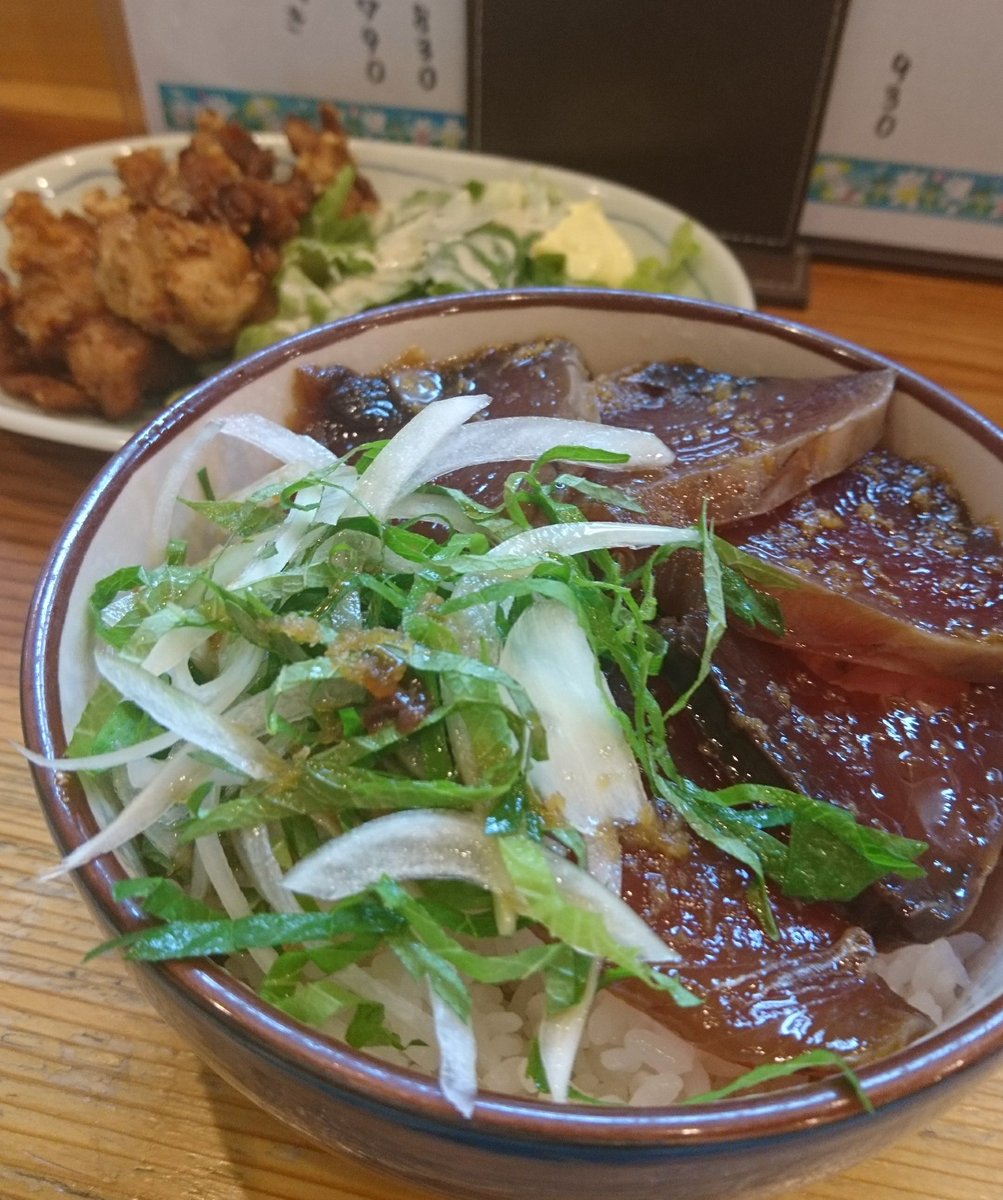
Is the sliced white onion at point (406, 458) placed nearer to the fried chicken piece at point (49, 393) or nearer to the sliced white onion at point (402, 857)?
the sliced white onion at point (402, 857)

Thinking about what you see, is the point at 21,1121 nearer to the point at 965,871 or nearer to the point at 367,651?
the point at 367,651

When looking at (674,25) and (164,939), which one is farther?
(674,25)

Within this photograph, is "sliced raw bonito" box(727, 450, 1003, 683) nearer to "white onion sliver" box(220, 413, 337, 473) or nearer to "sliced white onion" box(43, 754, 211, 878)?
"white onion sliver" box(220, 413, 337, 473)

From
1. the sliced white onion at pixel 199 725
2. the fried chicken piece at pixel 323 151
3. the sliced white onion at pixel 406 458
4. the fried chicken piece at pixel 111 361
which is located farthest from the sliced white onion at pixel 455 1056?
the fried chicken piece at pixel 323 151

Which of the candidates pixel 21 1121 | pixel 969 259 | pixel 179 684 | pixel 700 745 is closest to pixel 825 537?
pixel 700 745

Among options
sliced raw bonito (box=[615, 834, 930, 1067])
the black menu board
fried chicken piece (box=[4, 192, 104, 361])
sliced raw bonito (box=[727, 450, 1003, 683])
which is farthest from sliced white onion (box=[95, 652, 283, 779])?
the black menu board

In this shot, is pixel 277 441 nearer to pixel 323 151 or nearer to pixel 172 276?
pixel 172 276
